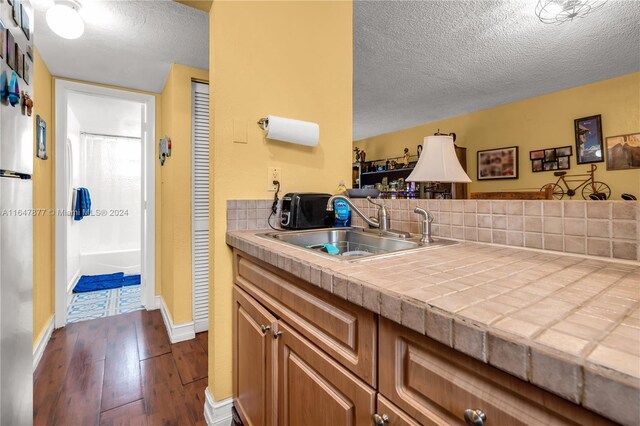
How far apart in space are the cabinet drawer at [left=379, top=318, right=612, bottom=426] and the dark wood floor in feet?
4.45

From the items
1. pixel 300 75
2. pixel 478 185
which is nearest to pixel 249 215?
pixel 300 75

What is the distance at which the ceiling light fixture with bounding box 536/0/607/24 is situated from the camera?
2.00m

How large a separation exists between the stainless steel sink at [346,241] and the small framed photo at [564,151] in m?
3.50

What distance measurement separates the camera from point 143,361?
2.02 metres

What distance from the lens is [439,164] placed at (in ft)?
5.24

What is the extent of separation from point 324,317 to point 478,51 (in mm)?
2856

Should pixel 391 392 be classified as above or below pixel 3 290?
below

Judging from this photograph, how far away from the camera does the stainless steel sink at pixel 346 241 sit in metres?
1.19

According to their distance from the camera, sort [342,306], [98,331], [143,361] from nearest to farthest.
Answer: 1. [342,306]
2. [143,361]
3. [98,331]

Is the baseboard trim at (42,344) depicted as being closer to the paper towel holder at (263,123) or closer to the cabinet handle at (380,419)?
the paper towel holder at (263,123)

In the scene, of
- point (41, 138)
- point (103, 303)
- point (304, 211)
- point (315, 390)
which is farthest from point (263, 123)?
point (103, 303)

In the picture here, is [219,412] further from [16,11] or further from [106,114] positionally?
[106,114]

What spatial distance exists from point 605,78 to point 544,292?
161 inches

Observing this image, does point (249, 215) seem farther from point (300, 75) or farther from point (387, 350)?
point (387, 350)
